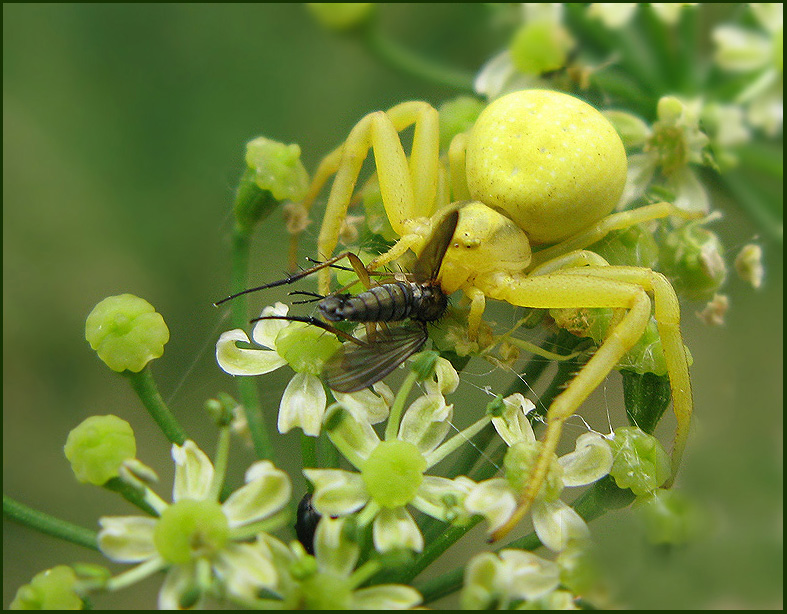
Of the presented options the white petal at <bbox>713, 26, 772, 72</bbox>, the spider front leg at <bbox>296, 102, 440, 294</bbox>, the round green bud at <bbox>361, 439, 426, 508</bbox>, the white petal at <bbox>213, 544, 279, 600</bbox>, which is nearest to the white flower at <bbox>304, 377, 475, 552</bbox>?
the round green bud at <bbox>361, 439, 426, 508</bbox>

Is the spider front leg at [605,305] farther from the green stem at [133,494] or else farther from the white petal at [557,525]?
the green stem at [133,494]

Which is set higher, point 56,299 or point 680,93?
point 680,93

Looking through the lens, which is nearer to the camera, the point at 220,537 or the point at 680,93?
the point at 220,537

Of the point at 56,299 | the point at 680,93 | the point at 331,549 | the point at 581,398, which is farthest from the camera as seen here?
the point at 56,299

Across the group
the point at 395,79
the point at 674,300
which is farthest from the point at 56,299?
the point at 674,300

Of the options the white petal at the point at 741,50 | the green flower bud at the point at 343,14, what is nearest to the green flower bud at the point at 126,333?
the green flower bud at the point at 343,14

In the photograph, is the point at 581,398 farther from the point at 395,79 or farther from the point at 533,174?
the point at 395,79

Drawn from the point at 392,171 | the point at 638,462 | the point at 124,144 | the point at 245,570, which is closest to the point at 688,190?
the point at 392,171

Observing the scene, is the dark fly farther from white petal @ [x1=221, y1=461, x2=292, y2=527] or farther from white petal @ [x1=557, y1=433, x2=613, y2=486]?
white petal @ [x1=557, y1=433, x2=613, y2=486]
